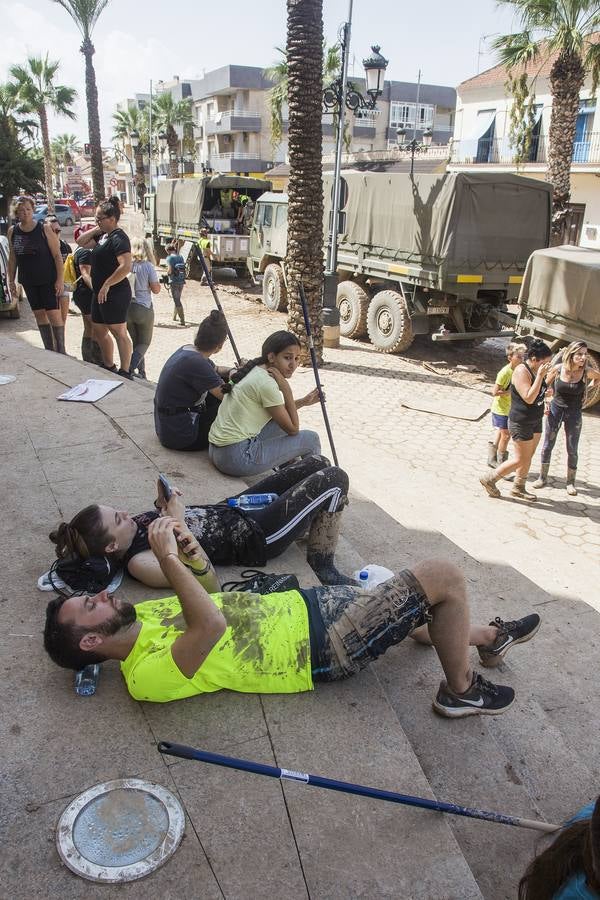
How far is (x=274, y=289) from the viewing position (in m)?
15.5

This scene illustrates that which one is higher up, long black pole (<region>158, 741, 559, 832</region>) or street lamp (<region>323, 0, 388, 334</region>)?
street lamp (<region>323, 0, 388, 334</region>)

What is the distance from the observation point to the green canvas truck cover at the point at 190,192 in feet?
62.7

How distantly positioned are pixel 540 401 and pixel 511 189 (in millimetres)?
6384

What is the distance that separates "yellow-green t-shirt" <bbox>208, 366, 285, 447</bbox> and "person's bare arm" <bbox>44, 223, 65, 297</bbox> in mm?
3745

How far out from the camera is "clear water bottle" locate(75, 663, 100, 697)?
8.65 ft

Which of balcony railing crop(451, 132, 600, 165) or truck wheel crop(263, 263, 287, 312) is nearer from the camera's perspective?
truck wheel crop(263, 263, 287, 312)

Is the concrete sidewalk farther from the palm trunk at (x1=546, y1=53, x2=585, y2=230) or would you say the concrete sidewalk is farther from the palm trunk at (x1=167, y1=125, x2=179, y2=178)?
the palm trunk at (x1=167, y1=125, x2=179, y2=178)

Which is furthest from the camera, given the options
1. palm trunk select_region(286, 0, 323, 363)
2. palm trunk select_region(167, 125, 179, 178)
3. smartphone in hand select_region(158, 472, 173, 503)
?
palm trunk select_region(167, 125, 179, 178)

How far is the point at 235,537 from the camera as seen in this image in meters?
3.50

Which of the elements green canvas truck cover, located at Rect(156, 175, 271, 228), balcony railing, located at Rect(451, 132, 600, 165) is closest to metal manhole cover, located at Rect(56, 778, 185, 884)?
green canvas truck cover, located at Rect(156, 175, 271, 228)

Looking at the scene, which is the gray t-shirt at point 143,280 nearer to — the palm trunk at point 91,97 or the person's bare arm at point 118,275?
the person's bare arm at point 118,275

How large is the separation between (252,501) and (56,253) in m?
4.84

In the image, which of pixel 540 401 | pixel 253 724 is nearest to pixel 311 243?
pixel 540 401

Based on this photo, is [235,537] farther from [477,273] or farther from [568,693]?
[477,273]
